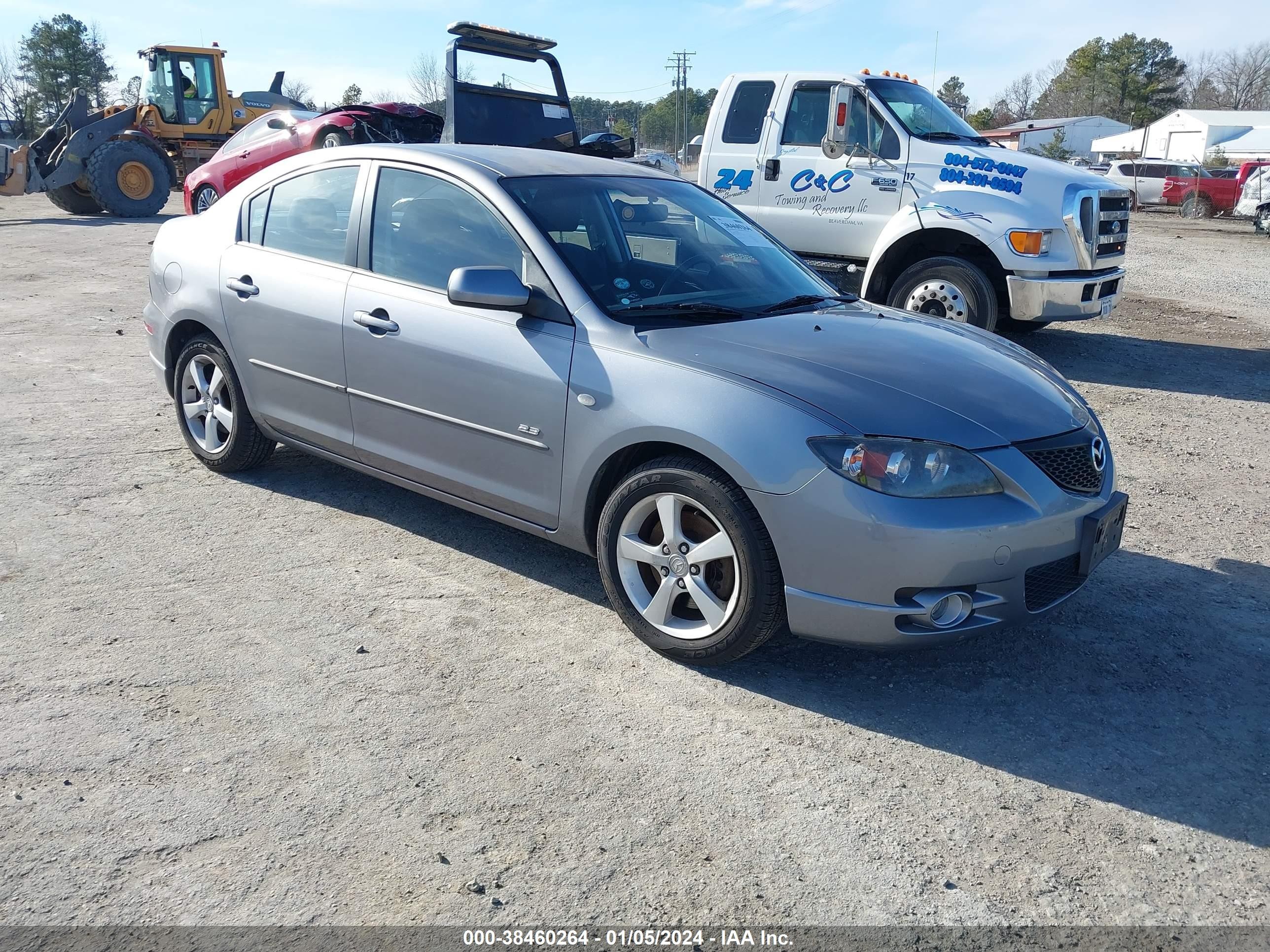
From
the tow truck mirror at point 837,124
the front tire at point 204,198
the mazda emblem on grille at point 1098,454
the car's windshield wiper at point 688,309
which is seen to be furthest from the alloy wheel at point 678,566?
the front tire at point 204,198

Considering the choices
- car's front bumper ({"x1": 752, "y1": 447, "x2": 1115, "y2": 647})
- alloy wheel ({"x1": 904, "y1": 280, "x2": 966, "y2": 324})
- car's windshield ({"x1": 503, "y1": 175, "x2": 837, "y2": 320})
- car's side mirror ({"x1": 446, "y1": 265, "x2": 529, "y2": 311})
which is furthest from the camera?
alloy wheel ({"x1": 904, "y1": 280, "x2": 966, "y2": 324})

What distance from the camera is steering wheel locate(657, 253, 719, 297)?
4.20 meters

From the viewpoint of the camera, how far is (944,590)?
3.25 m

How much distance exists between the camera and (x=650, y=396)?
356cm

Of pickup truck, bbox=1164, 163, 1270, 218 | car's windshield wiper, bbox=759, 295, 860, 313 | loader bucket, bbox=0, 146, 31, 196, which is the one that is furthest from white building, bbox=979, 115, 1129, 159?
car's windshield wiper, bbox=759, 295, 860, 313

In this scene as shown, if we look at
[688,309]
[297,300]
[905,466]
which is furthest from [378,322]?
[905,466]

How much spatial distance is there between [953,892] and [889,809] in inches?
13.8

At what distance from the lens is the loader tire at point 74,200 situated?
21.2 metres

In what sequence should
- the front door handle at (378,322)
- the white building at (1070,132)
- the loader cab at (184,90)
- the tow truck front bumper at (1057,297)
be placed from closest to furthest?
the front door handle at (378,322) → the tow truck front bumper at (1057,297) → the loader cab at (184,90) → the white building at (1070,132)

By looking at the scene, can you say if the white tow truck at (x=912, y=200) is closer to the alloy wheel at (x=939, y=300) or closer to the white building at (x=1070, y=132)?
the alloy wheel at (x=939, y=300)

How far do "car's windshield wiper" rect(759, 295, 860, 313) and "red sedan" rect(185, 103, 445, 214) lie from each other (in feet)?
37.0

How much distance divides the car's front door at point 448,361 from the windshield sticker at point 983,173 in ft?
17.9

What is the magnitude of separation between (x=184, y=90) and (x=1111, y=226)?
2188 cm

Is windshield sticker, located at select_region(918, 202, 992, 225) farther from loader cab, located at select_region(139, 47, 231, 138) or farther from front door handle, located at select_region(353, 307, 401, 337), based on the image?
loader cab, located at select_region(139, 47, 231, 138)
